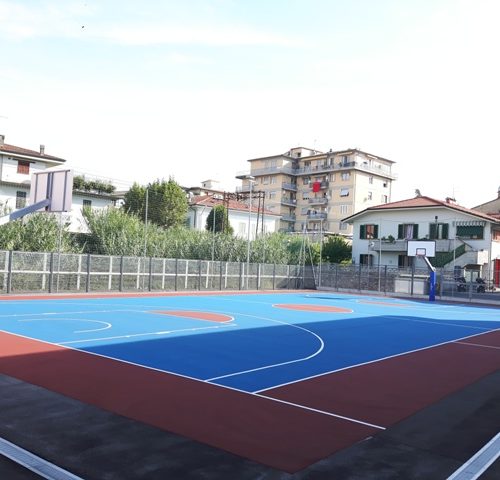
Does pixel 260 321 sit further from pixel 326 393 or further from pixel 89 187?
pixel 89 187

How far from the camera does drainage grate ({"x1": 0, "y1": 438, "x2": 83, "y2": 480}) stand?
15.2ft

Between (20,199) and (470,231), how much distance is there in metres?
36.5

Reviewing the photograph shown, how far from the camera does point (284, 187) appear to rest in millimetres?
87625

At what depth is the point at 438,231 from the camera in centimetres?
4819

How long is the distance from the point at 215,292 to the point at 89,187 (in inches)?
920

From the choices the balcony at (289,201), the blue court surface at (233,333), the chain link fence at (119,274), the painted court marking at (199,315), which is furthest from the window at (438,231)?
the balcony at (289,201)

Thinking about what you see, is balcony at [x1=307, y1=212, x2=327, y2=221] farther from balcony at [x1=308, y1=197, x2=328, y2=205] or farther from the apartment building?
balcony at [x1=308, y1=197, x2=328, y2=205]

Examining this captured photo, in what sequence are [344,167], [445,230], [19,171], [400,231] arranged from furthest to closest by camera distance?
1. [344,167]
2. [400,231]
3. [445,230]
4. [19,171]

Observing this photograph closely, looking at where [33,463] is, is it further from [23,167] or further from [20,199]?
[23,167]

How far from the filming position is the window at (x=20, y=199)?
43.0 meters

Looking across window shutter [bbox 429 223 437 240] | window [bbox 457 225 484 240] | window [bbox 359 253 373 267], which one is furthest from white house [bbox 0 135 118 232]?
window [bbox 457 225 484 240]

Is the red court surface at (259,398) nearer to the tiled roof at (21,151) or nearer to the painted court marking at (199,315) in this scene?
the painted court marking at (199,315)

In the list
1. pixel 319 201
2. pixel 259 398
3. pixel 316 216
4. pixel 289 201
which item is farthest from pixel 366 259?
pixel 259 398

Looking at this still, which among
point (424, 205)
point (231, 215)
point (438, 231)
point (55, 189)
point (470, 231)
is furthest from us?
point (231, 215)
